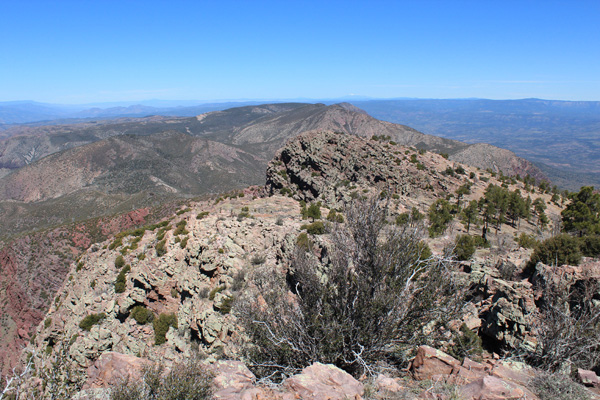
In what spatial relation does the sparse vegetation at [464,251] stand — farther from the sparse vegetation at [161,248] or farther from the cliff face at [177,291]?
the sparse vegetation at [161,248]

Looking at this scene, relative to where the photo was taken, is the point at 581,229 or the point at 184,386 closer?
the point at 184,386

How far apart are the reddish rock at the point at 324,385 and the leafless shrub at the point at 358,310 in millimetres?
1146

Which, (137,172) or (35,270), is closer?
(35,270)

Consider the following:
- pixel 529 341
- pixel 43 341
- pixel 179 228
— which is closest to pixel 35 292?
pixel 43 341

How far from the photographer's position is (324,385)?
6262 mm

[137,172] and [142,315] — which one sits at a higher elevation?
[142,315]

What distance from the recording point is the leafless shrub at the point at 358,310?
8.13 meters

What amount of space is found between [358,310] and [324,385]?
8.69 feet

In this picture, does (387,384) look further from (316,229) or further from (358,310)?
(316,229)

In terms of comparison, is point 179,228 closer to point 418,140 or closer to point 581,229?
point 581,229

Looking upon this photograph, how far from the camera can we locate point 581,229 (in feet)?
81.0

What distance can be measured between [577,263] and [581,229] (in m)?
17.2

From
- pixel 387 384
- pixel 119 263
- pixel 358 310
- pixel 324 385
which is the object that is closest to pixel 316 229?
pixel 358 310

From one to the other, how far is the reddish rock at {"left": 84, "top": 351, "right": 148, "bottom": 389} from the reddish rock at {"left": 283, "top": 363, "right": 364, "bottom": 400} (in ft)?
14.4
